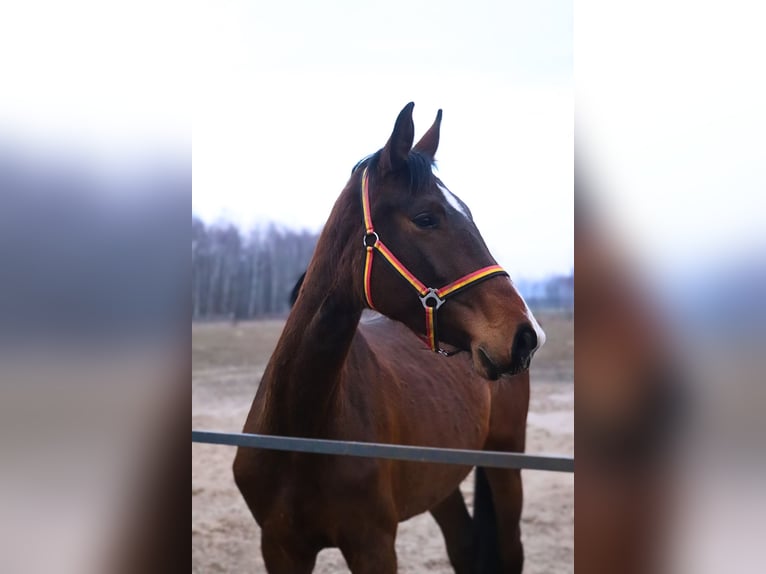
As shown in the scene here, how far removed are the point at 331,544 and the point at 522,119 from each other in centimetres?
151

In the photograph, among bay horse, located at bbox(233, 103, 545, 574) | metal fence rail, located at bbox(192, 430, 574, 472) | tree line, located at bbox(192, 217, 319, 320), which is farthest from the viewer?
tree line, located at bbox(192, 217, 319, 320)

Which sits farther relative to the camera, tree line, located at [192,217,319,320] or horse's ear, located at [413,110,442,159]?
tree line, located at [192,217,319,320]

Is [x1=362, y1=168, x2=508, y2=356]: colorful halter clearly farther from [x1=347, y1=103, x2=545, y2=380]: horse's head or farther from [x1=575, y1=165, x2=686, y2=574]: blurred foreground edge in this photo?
[x1=575, y1=165, x2=686, y2=574]: blurred foreground edge

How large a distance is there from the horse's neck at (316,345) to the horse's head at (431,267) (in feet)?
0.30

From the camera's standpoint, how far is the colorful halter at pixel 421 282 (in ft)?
4.64

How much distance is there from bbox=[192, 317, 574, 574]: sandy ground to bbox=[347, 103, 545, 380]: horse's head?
72.9 inches

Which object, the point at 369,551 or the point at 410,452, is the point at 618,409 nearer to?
the point at 410,452

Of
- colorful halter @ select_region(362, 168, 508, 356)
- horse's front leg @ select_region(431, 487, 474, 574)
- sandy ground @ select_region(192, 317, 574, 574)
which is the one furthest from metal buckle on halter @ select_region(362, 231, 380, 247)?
sandy ground @ select_region(192, 317, 574, 574)

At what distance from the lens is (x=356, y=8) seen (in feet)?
7.02

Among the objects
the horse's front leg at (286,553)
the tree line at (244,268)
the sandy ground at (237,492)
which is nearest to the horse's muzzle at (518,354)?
the horse's front leg at (286,553)

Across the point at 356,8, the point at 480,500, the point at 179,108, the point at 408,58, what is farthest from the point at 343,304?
the point at 480,500

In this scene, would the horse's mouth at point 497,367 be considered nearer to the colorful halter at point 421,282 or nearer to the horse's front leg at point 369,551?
the colorful halter at point 421,282

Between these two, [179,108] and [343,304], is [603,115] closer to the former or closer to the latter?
[179,108]

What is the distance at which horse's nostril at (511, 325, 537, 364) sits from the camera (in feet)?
4.32
